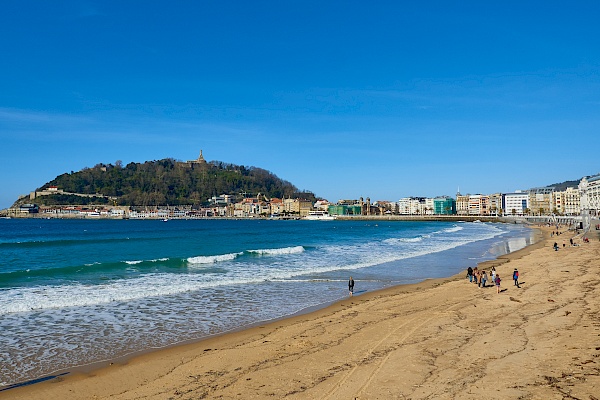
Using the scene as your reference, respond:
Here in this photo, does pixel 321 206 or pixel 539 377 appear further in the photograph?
pixel 321 206

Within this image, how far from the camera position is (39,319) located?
1277cm

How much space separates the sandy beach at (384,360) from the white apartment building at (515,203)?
15334 cm

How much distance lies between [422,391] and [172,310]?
9.56m

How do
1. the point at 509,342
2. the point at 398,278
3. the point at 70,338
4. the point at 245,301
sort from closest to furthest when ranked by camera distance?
1. the point at 509,342
2. the point at 70,338
3. the point at 245,301
4. the point at 398,278

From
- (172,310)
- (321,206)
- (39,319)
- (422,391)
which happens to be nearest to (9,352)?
(39,319)

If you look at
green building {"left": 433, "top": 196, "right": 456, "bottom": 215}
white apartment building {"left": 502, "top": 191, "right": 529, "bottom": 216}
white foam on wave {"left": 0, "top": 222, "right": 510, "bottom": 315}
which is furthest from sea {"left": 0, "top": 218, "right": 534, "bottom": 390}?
green building {"left": 433, "top": 196, "right": 456, "bottom": 215}

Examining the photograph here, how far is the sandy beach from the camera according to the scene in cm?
682

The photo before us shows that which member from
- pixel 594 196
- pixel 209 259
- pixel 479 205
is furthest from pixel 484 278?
pixel 479 205

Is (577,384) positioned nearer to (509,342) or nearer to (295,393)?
(509,342)

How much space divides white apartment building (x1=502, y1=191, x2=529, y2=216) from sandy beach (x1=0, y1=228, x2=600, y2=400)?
503 ft

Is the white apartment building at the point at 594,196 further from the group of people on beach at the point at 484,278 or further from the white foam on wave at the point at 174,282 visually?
the group of people on beach at the point at 484,278

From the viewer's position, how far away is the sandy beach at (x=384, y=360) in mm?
6820

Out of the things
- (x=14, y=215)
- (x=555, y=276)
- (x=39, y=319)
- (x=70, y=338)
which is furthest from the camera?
(x=14, y=215)

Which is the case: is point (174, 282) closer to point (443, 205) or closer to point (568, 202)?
point (568, 202)
